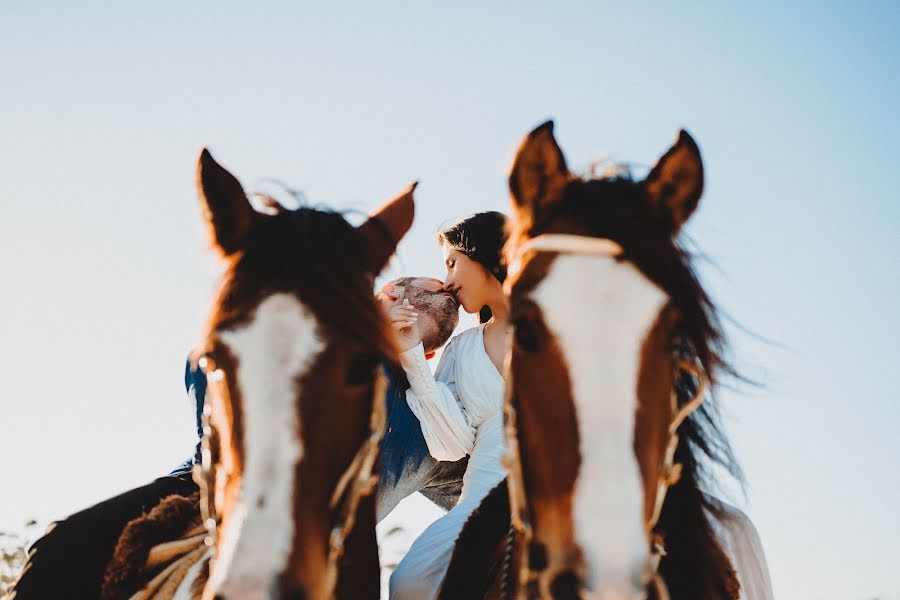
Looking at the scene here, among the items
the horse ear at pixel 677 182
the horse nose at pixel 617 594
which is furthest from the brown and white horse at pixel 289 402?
the horse ear at pixel 677 182

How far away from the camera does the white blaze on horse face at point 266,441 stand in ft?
9.36

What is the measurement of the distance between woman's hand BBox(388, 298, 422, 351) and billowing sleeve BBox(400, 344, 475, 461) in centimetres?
4

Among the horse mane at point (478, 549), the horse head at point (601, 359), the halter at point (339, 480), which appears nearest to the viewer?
the horse head at point (601, 359)

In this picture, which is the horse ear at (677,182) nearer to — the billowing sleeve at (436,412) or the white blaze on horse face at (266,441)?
the white blaze on horse face at (266,441)

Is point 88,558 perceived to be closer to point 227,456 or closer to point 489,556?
point 227,456

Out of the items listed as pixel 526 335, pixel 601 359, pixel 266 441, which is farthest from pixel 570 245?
pixel 266 441

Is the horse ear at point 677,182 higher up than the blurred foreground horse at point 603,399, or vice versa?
the horse ear at point 677,182

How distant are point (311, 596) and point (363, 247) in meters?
1.44

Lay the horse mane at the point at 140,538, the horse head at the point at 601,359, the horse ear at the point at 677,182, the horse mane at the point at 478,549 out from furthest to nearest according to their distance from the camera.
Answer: the horse mane at the point at 140,538
the horse mane at the point at 478,549
the horse ear at the point at 677,182
the horse head at the point at 601,359

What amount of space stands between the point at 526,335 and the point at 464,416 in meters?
2.05

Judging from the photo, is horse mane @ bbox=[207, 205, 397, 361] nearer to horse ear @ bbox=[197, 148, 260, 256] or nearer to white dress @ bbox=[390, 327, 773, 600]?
horse ear @ bbox=[197, 148, 260, 256]

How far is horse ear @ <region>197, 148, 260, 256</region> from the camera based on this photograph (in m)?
3.74

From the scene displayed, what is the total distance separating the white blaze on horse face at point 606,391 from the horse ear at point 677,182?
1.53 feet

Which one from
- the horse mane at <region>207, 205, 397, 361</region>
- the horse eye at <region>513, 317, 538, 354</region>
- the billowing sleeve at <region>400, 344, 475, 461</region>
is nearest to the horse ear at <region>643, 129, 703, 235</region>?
the horse eye at <region>513, 317, 538, 354</region>
